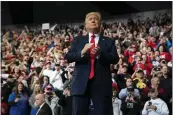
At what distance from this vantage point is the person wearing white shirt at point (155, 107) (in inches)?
324

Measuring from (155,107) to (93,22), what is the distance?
4067mm

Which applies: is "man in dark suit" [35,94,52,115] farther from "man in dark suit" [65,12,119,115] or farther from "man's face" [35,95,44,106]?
"man in dark suit" [65,12,119,115]

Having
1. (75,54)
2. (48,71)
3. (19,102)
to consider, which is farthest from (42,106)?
(75,54)

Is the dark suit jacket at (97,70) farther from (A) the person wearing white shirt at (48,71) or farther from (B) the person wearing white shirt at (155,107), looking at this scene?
(A) the person wearing white shirt at (48,71)

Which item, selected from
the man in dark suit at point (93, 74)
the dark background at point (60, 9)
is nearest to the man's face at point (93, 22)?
the man in dark suit at point (93, 74)

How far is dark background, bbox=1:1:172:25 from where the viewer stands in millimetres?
22000

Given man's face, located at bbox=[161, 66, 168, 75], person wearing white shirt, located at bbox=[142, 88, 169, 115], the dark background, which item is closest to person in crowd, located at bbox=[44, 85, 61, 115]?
person wearing white shirt, located at bbox=[142, 88, 169, 115]

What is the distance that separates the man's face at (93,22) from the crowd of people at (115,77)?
809mm

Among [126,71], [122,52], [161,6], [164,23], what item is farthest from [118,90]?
[161,6]

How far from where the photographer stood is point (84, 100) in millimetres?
4457

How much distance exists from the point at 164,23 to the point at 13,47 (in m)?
6.34

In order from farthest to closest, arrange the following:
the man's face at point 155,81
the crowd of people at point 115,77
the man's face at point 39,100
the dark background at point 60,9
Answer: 1. the dark background at point 60,9
2. the man's face at point 155,81
3. the man's face at point 39,100
4. the crowd of people at point 115,77

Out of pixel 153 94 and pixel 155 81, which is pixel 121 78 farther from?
pixel 153 94

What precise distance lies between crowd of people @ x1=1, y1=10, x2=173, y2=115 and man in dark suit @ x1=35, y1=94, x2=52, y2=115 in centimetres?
3
